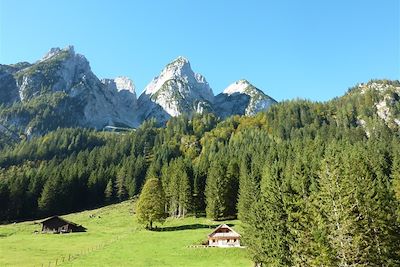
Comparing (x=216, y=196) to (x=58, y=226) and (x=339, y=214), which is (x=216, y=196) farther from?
(x=339, y=214)

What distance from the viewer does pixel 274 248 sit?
44.7 metres

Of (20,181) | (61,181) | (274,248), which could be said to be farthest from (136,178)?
(274,248)

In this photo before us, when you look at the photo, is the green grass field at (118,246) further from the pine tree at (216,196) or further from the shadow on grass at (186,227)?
the pine tree at (216,196)

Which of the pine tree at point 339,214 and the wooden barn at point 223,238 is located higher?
the pine tree at point 339,214

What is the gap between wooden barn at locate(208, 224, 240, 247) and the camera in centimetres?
6988

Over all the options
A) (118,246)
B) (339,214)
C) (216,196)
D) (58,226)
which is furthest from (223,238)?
(58,226)

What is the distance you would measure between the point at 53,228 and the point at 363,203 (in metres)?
77.5

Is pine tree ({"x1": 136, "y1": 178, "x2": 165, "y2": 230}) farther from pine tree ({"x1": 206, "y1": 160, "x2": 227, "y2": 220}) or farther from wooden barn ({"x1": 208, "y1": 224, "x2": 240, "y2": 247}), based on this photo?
wooden barn ({"x1": 208, "y1": 224, "x2": 240, "y2": 247})

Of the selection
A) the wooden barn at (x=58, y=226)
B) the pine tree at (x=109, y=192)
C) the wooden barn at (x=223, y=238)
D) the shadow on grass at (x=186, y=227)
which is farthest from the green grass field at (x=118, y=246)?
the pine tree at (x=109, y=192)

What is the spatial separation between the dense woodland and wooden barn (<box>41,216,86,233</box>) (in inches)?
1123

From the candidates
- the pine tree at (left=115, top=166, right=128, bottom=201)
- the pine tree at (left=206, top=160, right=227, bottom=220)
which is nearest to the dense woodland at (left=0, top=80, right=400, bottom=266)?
the pine tree at (left=206, top=160, right=227, bottom=220)

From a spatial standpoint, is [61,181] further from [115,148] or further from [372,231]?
[372,231]

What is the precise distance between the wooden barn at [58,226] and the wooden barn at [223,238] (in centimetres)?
3862

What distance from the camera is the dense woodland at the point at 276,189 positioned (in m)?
38.6
